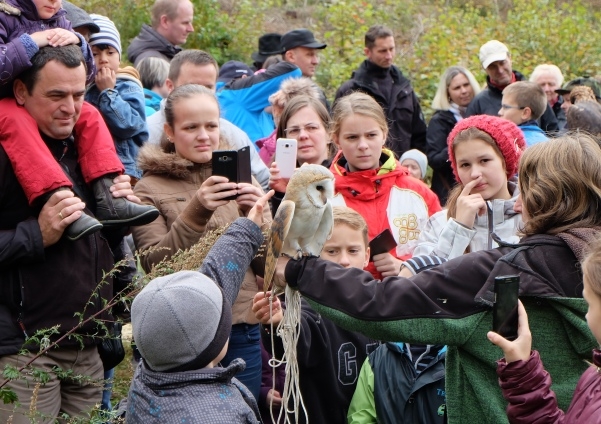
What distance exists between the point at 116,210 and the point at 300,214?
1.14 meters

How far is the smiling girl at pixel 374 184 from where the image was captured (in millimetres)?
4477

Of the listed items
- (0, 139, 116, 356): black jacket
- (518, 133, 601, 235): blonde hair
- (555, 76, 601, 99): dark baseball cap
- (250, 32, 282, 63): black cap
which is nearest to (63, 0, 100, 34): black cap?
(0, 139, 116, 356): black jacket

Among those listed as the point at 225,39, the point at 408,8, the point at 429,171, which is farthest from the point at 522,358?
the point at 408,8

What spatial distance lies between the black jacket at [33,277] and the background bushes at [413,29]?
8.42m

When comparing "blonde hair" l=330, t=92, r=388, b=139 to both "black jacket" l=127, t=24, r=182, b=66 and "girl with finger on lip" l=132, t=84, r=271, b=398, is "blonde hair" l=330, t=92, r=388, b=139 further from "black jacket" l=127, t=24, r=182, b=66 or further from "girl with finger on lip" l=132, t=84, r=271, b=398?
"black jacket" l=127, t=24, r=182, b=66

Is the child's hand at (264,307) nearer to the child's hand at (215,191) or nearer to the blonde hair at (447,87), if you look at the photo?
the child's hand at (215,191)

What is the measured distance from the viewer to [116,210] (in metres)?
3.72

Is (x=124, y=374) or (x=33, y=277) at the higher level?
(x=33, y=277)

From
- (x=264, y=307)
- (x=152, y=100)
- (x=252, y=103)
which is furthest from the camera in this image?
(x=252, y=103)

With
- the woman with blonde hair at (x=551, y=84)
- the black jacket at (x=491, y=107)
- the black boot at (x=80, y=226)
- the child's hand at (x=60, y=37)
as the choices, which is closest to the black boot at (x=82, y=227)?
the black boot at (x=80, y=226)

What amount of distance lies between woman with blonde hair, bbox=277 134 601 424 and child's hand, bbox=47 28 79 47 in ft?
5.34

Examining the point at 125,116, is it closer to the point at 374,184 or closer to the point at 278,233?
the point at 374,184

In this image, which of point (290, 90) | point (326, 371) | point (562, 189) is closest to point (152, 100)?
point (290, 90)

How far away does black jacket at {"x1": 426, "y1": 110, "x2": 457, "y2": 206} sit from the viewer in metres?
7.69
